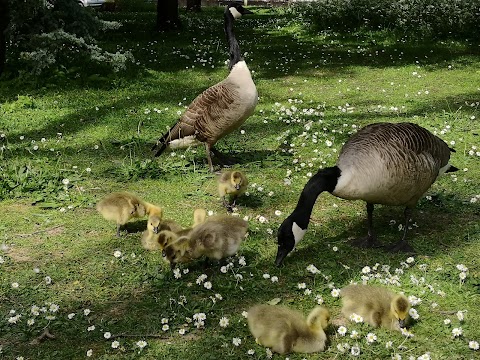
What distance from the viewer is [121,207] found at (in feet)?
19.5

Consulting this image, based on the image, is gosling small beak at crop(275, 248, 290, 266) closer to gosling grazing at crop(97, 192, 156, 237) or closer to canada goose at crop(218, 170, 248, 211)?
canada goose at crop(218, 170, 248, 211)

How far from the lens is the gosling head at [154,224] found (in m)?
5.55

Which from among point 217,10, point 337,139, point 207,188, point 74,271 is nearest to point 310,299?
point 74,271

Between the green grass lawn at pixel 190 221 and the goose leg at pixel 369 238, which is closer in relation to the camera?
the green grass lawn at pixel 190 221

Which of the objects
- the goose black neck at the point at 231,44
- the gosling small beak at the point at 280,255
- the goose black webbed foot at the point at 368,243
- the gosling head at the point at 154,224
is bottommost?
the goose black webbed foot at the point at 368,243

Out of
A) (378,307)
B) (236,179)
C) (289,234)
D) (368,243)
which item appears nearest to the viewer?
(378,307)

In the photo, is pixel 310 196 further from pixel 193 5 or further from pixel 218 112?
pixel 193 5

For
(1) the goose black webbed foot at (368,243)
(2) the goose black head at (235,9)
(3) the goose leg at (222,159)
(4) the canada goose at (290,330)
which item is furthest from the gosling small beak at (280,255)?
(2) the goose black head at (235,9)

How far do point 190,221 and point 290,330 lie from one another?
2715mm

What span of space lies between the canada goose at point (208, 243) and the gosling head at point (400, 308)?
1.47 metres

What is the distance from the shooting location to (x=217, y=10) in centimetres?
2980

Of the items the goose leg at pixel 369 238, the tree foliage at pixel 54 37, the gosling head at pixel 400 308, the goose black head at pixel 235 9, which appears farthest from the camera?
the tree foliage at pixel 54 37

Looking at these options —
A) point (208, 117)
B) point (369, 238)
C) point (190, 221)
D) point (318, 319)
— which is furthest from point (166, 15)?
point (318, 319)

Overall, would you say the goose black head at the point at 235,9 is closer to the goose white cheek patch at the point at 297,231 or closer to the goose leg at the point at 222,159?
the goose leg at the point at 222,159
